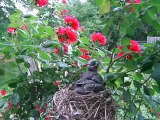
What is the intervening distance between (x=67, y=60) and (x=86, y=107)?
0.32 meters

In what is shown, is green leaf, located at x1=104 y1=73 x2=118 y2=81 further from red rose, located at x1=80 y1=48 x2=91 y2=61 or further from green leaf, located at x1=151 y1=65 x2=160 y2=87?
red rose, located at x1=80 y1=48 x2=91 y2=61

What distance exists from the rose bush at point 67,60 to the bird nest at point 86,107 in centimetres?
5

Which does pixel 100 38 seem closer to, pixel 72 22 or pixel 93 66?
pixel 72 22

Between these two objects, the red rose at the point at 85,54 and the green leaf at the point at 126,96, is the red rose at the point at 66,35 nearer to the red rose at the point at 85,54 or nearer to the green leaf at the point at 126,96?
the red rose at the point at 85,54

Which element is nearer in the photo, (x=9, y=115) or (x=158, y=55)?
(x=158, y=55)

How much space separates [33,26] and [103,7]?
0.96 feet

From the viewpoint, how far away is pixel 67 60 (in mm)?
1061

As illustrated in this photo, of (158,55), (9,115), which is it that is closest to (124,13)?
(158,55)

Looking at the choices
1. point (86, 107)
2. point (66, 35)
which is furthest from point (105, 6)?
point (86, 107)

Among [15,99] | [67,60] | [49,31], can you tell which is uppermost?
[49,31]

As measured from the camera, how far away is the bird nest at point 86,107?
0.77m

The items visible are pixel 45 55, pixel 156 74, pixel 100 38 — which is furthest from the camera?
pixel 100 38

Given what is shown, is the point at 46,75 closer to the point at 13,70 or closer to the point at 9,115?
the point at 13,70

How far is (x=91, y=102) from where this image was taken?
2.59ft
